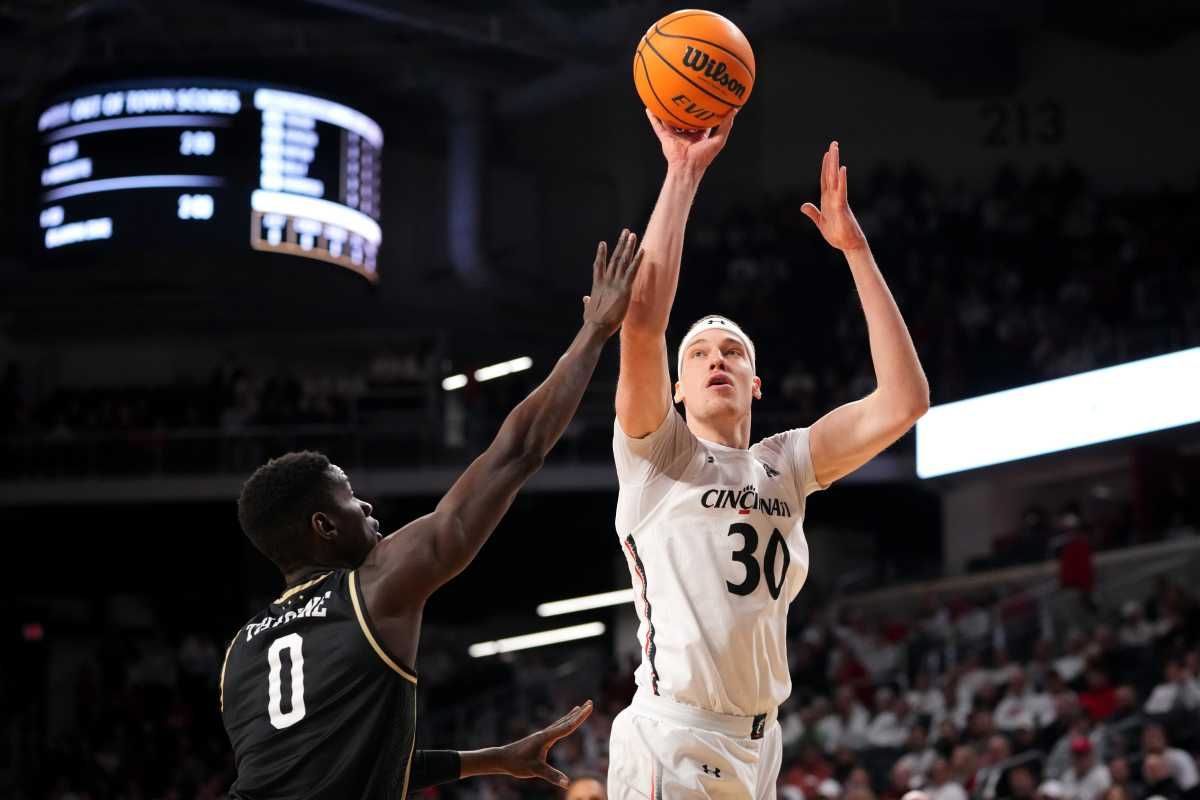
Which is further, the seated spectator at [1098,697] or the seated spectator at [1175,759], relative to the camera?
the seated spectator at [1098,697]

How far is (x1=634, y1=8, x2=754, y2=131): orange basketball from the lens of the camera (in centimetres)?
496

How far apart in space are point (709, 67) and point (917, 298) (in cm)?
1797

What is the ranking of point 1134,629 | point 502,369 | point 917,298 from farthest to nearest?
point 502,369
point 917,298
point 1134,629

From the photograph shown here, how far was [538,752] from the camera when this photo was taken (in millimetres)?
4766

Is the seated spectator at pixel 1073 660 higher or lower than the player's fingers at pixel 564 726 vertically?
lower

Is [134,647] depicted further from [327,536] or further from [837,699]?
[327,536]

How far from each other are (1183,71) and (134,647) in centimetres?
1959

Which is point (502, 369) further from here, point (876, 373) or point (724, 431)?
point (876, 373)

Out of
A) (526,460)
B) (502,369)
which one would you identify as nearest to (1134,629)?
(526,460)

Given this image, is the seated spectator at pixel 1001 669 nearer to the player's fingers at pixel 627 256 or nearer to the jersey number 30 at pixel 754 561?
the jersey number 30 at pixel 754 561

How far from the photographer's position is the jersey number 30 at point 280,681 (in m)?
3.91

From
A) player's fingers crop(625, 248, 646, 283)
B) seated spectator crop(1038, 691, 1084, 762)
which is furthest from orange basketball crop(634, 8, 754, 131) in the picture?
seated spectator crop(1038, 691, 1084, 762)

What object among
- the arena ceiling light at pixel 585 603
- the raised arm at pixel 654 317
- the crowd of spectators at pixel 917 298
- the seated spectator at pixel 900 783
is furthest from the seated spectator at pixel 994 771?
the arena ceiling light at pixel 585 603

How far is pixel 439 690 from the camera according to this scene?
76.5ft
